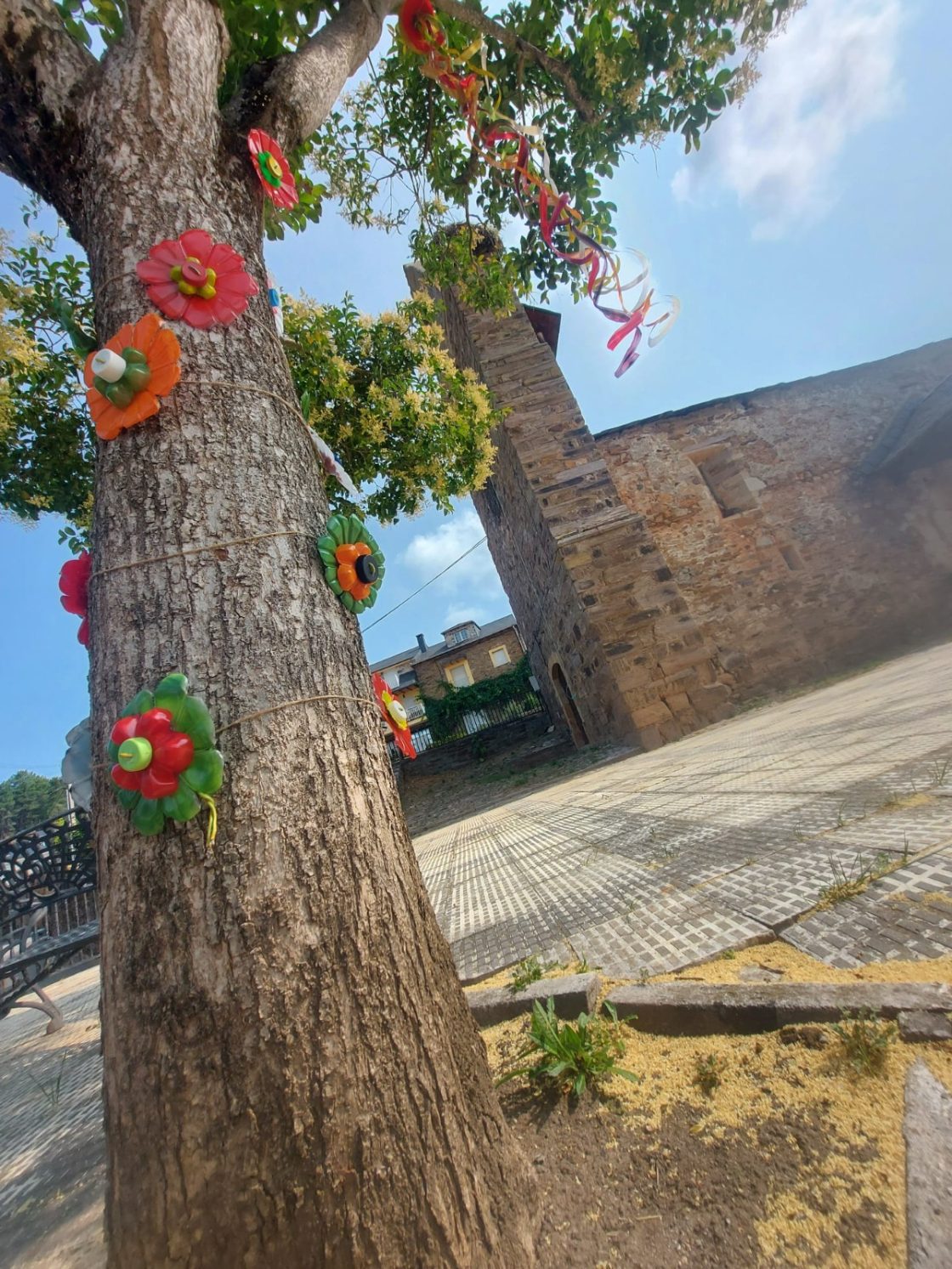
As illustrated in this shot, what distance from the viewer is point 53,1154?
4.85 feet

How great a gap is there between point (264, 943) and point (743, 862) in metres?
1.36

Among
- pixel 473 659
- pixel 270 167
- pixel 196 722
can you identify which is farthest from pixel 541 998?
pixel 473 659

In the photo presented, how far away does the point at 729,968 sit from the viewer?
1086mm

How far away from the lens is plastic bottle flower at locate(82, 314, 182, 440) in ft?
3.87

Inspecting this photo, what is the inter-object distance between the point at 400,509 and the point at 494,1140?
135 inches

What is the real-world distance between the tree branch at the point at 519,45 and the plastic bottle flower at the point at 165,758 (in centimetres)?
508

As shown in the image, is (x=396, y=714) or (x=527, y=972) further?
(x=396, y=714)

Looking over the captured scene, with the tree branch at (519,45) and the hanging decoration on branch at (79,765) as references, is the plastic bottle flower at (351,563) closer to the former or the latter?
the hanging decoration on branch at (79,765)

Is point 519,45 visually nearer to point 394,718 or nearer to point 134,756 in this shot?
point 394,718

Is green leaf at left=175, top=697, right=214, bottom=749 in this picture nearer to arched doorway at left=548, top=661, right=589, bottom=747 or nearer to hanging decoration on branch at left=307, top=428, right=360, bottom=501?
hanging decoration on branch at left=307, top=428, right=360, bottom=501

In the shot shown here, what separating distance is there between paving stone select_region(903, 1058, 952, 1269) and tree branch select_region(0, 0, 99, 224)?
9.28 feet

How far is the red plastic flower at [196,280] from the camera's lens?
1.34 metres

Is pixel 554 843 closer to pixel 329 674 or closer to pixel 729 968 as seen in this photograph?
pixel 729 968

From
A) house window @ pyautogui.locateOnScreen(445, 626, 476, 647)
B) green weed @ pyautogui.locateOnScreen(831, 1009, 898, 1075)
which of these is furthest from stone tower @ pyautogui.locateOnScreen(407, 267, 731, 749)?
house window @ pyautogui.locateOnScreen(445, 626, 476, 647)
